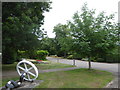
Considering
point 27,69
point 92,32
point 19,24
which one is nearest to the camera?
point 27,69

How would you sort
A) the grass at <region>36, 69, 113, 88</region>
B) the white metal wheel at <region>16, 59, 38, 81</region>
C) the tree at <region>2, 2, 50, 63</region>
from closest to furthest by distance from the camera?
1. the grass at <region>36, 69, 113, 88</region>
2. the white metal wheel at <region>16, 59, 38, 81</region>
3. the tree at <region>2, 2, 50, 63</region>

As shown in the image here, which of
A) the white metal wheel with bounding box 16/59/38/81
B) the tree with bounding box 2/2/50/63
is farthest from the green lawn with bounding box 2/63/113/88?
the tree with bounding box 2/2/50/63

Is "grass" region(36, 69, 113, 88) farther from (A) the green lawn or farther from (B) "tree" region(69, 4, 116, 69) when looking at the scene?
(B) "tree" region(69, 4, 116, 69)

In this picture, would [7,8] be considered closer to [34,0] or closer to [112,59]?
[34,0]

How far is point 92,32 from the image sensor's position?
8078 mm

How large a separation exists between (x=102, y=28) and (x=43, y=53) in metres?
13.5

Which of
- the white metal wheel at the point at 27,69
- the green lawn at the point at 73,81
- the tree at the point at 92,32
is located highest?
the tree at the point at 92,32

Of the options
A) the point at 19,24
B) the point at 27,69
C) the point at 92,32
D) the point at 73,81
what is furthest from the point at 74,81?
the point at 19,24

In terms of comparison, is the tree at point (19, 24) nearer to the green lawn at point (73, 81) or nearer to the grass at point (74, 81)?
the green lawn at point (73, 81)

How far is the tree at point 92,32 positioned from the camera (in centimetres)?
778

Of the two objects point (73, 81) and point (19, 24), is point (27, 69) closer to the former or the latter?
point (73, 81)

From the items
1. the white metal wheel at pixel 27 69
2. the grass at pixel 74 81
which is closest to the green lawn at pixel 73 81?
the grass at pixel 74 81

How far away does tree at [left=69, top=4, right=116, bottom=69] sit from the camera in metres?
7.78

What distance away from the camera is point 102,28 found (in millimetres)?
8109
